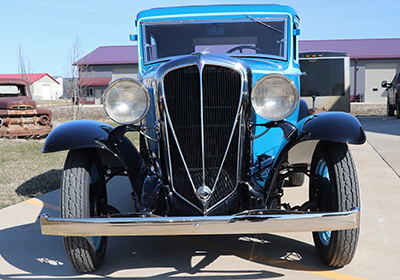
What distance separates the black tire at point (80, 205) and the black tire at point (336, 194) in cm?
166

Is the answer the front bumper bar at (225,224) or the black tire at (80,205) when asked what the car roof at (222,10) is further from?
the front bumper bar at (225,224)

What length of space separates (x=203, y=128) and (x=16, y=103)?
1085 centimetres

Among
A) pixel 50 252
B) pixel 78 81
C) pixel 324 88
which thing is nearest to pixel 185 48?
pixel 50 252

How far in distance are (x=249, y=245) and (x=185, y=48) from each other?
1.89 meters

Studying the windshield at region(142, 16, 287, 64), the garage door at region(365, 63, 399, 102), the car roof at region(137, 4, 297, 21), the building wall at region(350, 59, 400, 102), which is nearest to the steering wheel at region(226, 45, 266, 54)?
the windshield at region(142, 16, 287, 64)

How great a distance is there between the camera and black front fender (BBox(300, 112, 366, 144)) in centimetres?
275

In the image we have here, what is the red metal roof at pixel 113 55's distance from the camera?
35.5m

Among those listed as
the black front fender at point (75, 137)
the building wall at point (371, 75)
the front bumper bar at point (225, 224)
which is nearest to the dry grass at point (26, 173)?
the black front fender at point (75, 137)

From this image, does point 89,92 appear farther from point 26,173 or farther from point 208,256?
point 208,256

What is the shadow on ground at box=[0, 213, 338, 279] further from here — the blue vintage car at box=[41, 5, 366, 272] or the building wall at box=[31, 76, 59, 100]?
the building wall at box=[31, 76, 59, 100]

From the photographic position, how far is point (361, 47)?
3338cm

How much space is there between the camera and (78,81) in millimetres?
19578

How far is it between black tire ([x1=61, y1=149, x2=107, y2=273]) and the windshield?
1373 millimetres

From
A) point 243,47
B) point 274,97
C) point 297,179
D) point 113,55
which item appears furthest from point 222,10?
point 113,55
